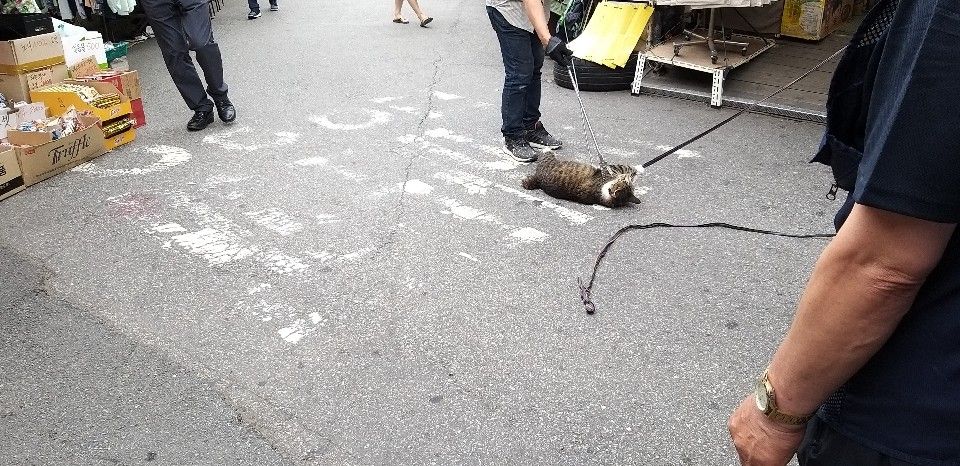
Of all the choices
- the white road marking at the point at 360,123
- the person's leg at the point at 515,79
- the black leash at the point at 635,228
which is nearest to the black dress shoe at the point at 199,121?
the white road marking at the point at 360,123

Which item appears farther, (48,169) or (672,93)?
(672,93)

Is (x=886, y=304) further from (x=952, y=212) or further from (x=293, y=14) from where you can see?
(x=293, y=14)

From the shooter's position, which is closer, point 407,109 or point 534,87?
point 534,87

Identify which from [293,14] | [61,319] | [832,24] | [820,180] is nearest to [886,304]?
[61,319]

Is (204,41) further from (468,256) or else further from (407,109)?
(468,256)

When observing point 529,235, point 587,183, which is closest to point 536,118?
point 587,183

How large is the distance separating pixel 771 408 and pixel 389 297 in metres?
2.57

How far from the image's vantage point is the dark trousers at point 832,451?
1.09m

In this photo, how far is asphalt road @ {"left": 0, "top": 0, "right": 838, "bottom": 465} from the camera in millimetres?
2696

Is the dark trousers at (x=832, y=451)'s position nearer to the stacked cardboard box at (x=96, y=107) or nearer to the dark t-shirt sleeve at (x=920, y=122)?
the dark t-shirt sleeve at (x=920, y=122)

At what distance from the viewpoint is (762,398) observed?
3.96ft

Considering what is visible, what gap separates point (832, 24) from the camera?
8.66m

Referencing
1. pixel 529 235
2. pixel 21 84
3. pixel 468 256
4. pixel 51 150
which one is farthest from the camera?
pixel 21 84

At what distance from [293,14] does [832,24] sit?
796cm
